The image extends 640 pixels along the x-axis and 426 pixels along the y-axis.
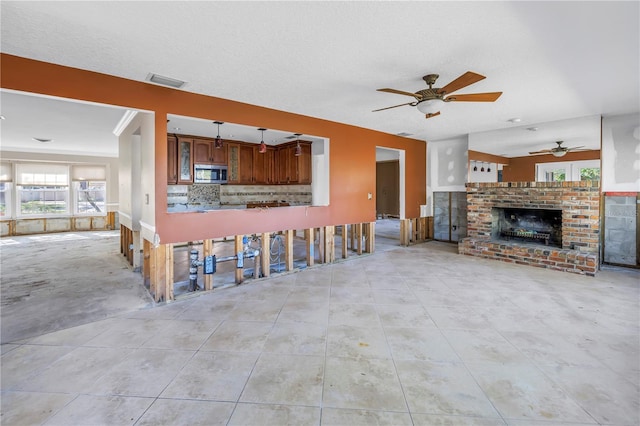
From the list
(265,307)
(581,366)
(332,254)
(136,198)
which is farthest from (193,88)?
(581,366)

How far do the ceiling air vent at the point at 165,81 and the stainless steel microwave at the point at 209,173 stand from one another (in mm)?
3362

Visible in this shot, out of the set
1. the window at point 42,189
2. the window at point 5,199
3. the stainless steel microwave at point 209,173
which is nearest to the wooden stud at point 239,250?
the stainless steel microwave at point 209,173

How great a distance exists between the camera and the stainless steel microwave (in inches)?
256

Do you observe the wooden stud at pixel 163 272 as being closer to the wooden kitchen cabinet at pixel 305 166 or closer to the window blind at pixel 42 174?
the wooden kitchen cabinet at pixel 305 166

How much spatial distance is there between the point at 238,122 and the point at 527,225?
553 centimetres

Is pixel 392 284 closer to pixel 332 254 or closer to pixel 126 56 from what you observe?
pixel 332 254

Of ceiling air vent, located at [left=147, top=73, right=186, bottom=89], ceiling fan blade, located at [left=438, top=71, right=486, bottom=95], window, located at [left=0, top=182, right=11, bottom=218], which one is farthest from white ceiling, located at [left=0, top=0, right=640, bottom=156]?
window, located at [left=0, top=182, right=11, bottom=218]

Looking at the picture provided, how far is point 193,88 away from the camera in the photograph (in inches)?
134

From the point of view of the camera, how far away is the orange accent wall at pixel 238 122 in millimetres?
2762

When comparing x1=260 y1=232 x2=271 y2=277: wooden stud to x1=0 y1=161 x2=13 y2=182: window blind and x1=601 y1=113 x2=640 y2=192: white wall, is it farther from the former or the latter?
x1=0 y1=161 x2=13 y2=182: window blind

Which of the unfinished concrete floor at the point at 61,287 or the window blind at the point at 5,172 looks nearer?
the unfinished concrete floor at the point at 61,287

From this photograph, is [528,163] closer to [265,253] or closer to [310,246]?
[310,246]

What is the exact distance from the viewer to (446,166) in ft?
22.6

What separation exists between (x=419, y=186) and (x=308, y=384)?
591 centimetres
